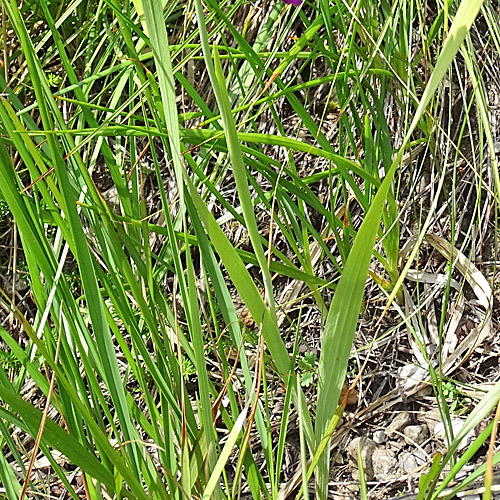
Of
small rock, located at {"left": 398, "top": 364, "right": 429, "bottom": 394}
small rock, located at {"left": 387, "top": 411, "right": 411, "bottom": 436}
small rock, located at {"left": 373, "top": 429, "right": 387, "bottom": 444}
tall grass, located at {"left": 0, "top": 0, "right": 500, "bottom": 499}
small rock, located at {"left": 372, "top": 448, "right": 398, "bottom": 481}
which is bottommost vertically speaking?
small rock, located at {"left": 372, "top": 448, "right": 398, "bottom": 481}

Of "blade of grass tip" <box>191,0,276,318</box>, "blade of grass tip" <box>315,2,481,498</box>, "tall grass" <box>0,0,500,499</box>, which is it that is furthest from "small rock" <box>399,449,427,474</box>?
"blade of grass tip" <box>191,0,276,318</box>

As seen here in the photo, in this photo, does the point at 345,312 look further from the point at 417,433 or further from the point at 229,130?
the point at 417,433

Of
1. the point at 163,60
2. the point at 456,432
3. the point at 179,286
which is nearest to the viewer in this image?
the point at 163,60

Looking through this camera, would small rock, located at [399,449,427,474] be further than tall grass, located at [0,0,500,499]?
Yes

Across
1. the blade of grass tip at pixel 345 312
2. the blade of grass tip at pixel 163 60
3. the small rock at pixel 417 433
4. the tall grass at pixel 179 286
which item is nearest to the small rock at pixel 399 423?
the small rock at pixel 417 433

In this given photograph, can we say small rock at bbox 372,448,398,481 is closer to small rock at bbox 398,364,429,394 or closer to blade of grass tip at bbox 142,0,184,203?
small rock at bbox 398,364,429,394

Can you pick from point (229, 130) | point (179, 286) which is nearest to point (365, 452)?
point (179, 286)

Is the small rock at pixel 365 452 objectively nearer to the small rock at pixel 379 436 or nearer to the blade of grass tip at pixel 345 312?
the small rock at pixel 379 436
